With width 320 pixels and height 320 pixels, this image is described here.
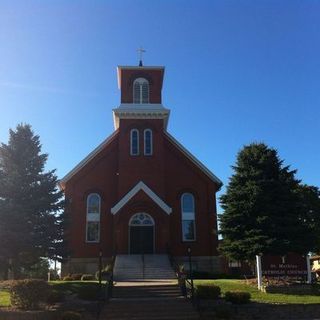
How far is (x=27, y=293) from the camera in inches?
779

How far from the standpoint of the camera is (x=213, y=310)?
20703 mm

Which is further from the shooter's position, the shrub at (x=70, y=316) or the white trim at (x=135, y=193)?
the white trim at (x=135, y=193)

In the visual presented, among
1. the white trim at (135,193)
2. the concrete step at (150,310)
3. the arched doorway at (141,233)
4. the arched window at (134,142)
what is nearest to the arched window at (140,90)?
the arched window at (134,142)

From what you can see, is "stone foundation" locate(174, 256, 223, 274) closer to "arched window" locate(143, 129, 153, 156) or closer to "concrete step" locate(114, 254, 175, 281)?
"concrete step" locate(114, 254, 175, 281)

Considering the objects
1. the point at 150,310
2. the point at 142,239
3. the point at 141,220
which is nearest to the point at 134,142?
the point at 141,220

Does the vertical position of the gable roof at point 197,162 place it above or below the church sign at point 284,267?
above

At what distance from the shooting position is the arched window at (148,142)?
37625 mm

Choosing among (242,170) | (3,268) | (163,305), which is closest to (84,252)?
(3,268)

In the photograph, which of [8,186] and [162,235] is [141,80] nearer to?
[162,235]

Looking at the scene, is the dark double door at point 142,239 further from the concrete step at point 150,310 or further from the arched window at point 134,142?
the concrete step at point 150,310

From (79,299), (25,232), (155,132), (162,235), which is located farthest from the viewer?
(155,132)

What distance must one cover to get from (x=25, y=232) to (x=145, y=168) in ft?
43.5

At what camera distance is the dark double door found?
35.4 meters

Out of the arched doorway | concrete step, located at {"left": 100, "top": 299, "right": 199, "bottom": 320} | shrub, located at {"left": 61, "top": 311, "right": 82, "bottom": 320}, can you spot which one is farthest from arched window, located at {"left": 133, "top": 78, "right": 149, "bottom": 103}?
shrub, located at {"left": 61, "top": 311, "right": 82, "bottom": 320}
